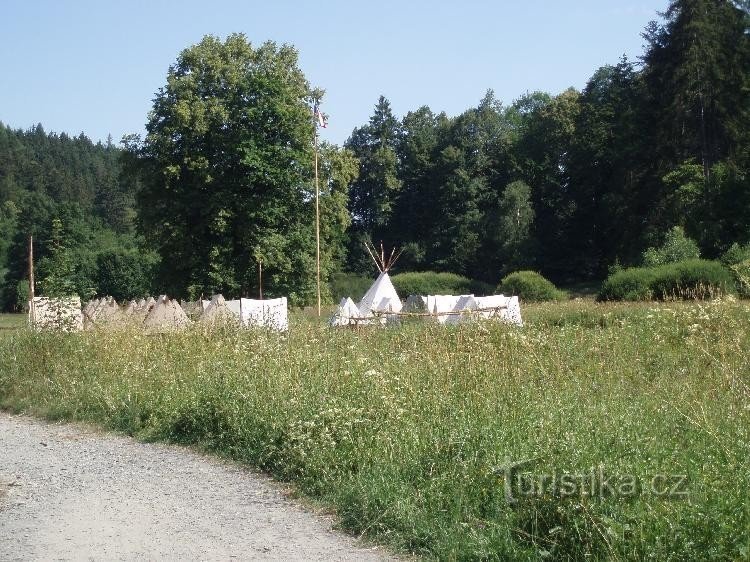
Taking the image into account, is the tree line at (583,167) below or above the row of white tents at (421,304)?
above

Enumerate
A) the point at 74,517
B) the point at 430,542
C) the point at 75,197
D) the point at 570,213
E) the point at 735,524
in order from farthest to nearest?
1. the point at 75,197
2. the point at 570,213
3. the point at 74,517
4. the point at 430,542
5. the point at 735,524

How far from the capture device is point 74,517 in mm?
7449

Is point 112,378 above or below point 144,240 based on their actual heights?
below

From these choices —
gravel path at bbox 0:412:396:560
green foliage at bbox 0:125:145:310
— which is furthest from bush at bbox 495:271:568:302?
gravel path at bbox 0:412:396:560

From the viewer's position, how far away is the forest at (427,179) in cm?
4178

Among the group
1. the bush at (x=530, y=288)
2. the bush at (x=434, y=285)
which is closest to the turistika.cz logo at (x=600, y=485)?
the bush at (x=530, y=288)

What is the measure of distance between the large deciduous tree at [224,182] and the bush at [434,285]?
16.1 m

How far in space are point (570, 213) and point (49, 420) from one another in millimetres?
59367

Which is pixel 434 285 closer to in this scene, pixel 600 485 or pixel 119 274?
pixel 119 274

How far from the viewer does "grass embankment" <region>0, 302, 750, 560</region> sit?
5.54m

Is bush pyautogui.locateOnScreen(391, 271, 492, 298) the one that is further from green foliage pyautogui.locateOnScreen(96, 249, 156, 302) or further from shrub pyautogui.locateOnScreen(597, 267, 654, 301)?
green foliage pyautogui.locateOnScreen(96, 249, 156, 302)

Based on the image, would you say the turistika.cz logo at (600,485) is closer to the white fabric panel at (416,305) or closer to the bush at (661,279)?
the white fabric panel at (416,305)

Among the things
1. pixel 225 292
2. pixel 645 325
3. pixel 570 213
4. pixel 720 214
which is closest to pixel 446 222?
pixel 570 213

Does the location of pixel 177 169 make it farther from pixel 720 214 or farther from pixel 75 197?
pixel 75 197
